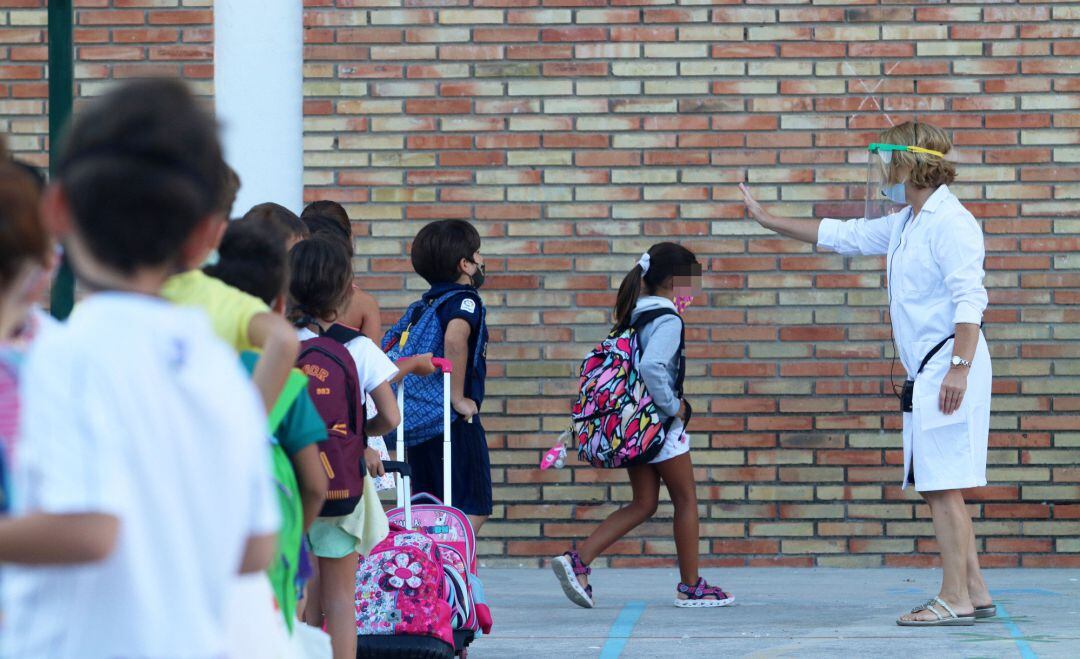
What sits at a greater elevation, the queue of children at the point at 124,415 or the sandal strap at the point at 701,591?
the queue of children at the point at 124,415

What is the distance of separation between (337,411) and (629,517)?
8.52 feet

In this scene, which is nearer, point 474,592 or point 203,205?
point 203,205

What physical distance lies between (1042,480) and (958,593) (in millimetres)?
1765

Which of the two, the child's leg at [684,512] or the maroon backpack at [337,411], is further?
the child's leg at [684,512]

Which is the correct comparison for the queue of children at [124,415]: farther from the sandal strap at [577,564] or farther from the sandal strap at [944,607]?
the sandal strap at [577,564]

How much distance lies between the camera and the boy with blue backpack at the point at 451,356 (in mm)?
5449

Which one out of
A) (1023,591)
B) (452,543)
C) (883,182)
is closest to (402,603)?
(452,543)

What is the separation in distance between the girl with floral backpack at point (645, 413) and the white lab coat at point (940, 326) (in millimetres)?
982

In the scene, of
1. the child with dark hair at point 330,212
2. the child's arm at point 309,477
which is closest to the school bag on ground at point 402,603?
the child with dark hair at point 330,212

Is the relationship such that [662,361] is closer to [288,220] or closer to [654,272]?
[654,272]

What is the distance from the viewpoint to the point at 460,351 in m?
5.47

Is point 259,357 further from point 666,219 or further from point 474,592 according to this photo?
point 666,219

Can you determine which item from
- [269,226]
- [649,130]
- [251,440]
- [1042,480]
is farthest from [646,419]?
[251,440]

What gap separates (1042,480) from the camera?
6879 millimetres
